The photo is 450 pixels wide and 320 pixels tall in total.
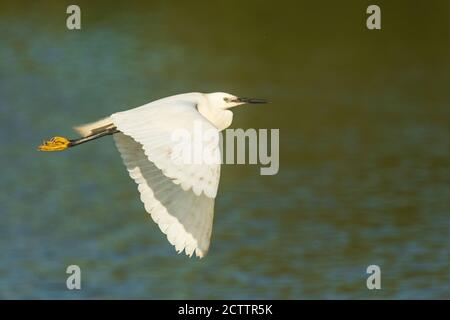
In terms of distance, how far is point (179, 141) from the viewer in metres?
A: 4.58

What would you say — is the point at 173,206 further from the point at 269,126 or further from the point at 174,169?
the point at 269,126

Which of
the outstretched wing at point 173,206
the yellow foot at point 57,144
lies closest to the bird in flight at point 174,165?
the outstretched wing at point 173,206

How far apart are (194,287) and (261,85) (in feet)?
9.60

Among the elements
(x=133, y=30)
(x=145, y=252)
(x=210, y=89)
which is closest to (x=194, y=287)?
(x=145, y=252)

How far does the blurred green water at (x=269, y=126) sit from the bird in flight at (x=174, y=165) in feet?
4.11

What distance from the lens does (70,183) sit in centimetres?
772

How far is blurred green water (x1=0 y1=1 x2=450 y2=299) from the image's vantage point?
665cm

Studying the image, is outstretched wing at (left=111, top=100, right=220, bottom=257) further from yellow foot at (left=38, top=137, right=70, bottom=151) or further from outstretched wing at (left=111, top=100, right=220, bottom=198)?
yellow foot at (left=38, top=137, right=70, bottom=151)

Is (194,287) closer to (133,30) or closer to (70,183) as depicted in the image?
(70,183)

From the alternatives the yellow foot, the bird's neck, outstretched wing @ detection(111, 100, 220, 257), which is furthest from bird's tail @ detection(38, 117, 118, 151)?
the bird's neck

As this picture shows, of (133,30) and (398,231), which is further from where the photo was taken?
(133,30)

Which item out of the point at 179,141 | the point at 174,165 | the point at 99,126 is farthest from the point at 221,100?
the point at 174,165

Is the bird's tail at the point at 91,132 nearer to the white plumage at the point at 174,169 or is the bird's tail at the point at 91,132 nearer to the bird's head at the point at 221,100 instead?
the white plumage at the point at 174,169

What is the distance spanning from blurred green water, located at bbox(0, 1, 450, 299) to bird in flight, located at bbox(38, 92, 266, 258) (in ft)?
4.11
